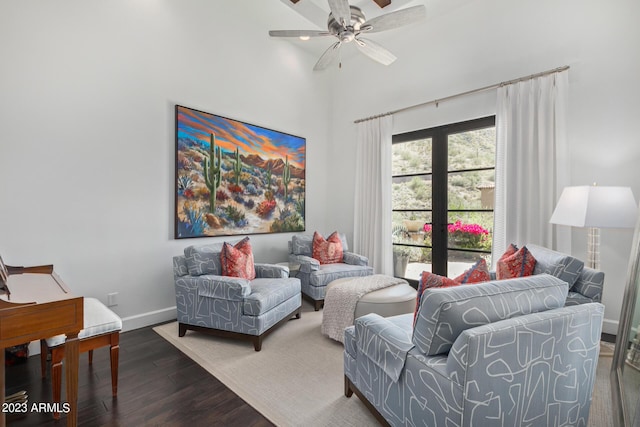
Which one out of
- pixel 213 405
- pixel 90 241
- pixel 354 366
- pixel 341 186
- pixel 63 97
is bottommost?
pixel 213 405

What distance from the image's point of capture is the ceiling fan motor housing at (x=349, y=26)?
8.82ft

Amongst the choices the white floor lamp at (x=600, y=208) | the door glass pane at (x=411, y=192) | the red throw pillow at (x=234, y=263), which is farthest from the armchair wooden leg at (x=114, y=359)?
the door glass pane at (x=411, y=192)

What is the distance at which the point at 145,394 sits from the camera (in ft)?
6.75

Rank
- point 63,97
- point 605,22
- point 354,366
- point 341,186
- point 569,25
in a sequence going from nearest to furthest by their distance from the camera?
1. point 354,366
2. point 63,97
3. point 605,22
4. point 569,25
5. point 341,186

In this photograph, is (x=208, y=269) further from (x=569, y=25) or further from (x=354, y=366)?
(x=569, y=25)

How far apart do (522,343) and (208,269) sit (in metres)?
2.58

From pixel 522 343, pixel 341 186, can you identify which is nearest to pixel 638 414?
pixel 522 343

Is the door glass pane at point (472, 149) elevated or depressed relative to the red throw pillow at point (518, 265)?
elevated

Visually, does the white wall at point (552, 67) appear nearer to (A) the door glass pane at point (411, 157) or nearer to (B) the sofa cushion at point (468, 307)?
(A) the door glass pane at point (411, 157)

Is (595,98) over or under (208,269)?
over

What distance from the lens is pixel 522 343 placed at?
1.26 meters

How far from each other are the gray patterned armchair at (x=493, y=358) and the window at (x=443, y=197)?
2484 mm

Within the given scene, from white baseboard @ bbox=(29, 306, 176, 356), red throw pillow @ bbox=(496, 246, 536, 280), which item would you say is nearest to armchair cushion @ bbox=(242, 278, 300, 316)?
white baseboard @ bbox=(29, 306, 176, 356)

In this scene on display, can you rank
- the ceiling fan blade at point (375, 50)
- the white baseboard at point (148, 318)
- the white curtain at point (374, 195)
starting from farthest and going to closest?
the white curtain at point (374, 195) < the white baseboard at point (148, 318) < the ceiling fan blade at point (375, 50)
